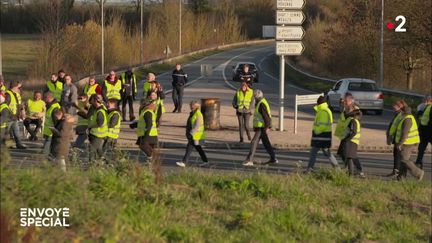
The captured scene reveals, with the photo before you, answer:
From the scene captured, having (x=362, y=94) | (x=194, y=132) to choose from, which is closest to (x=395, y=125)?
(x=194, y=132)

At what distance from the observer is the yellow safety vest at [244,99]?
20533mm

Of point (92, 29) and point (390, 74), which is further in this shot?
point (92, 29)

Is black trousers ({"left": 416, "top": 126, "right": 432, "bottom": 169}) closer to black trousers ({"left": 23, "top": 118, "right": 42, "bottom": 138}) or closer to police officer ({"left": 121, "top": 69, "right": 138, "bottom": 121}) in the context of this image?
black trousers ({"left": 23, "top": 118, "right": 42, "bottom": 138})

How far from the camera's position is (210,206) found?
10133 millimetres

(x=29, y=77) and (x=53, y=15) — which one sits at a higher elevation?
(x=53, y=15)

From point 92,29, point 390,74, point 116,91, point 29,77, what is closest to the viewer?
point 116,91

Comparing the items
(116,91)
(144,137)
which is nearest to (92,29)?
(116,91)

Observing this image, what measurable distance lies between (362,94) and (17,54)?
172 ft

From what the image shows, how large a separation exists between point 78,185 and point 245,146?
460 inches

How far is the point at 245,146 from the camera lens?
20.3 meters

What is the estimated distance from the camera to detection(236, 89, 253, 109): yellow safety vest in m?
20.5

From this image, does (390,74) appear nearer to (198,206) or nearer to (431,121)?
(431,121)

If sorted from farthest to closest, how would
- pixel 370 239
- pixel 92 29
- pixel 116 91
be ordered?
pixel 92 29
pixel 116 91
pixel 370 239

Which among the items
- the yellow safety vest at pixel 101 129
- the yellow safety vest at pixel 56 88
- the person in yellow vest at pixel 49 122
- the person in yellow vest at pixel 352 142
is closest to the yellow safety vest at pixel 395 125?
the person in yellow vest at pixel 352 142
